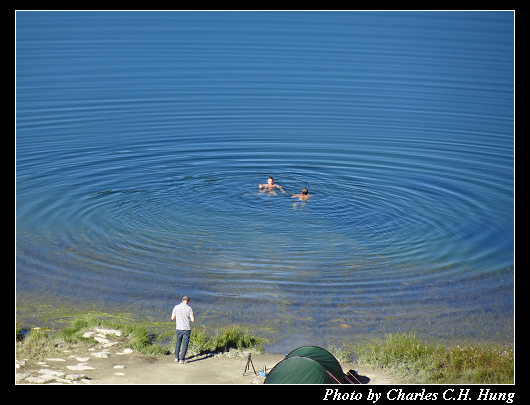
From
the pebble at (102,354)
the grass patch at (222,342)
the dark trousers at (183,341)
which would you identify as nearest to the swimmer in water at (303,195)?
the grass patch at (222,342)

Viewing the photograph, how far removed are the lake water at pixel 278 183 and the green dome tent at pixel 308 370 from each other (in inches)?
99.1

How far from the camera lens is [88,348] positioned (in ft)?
56.4

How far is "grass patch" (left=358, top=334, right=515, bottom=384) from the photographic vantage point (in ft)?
52.1

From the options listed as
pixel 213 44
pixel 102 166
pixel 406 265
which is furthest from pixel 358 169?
pixel 213 44

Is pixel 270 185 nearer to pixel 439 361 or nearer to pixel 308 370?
pixel 439 361

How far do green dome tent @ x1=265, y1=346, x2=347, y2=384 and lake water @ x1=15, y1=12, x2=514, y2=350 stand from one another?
8.26 ft

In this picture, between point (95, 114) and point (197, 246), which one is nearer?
point (197, 246)

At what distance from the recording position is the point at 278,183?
2886 centimetres

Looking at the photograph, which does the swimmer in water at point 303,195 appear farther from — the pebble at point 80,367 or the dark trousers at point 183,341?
the pebble at point 80,367

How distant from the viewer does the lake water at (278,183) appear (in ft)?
66.0

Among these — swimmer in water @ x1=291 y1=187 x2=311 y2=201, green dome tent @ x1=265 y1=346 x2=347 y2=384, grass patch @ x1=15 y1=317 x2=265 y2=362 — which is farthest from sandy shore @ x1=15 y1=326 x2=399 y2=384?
swimmer in water @ x1=291 y1=187 x2=311 y2=201

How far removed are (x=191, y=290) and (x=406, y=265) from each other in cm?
758

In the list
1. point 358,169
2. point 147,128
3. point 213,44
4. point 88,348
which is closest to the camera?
point 88,348

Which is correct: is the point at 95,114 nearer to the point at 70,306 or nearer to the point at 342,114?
the point at 342,114
